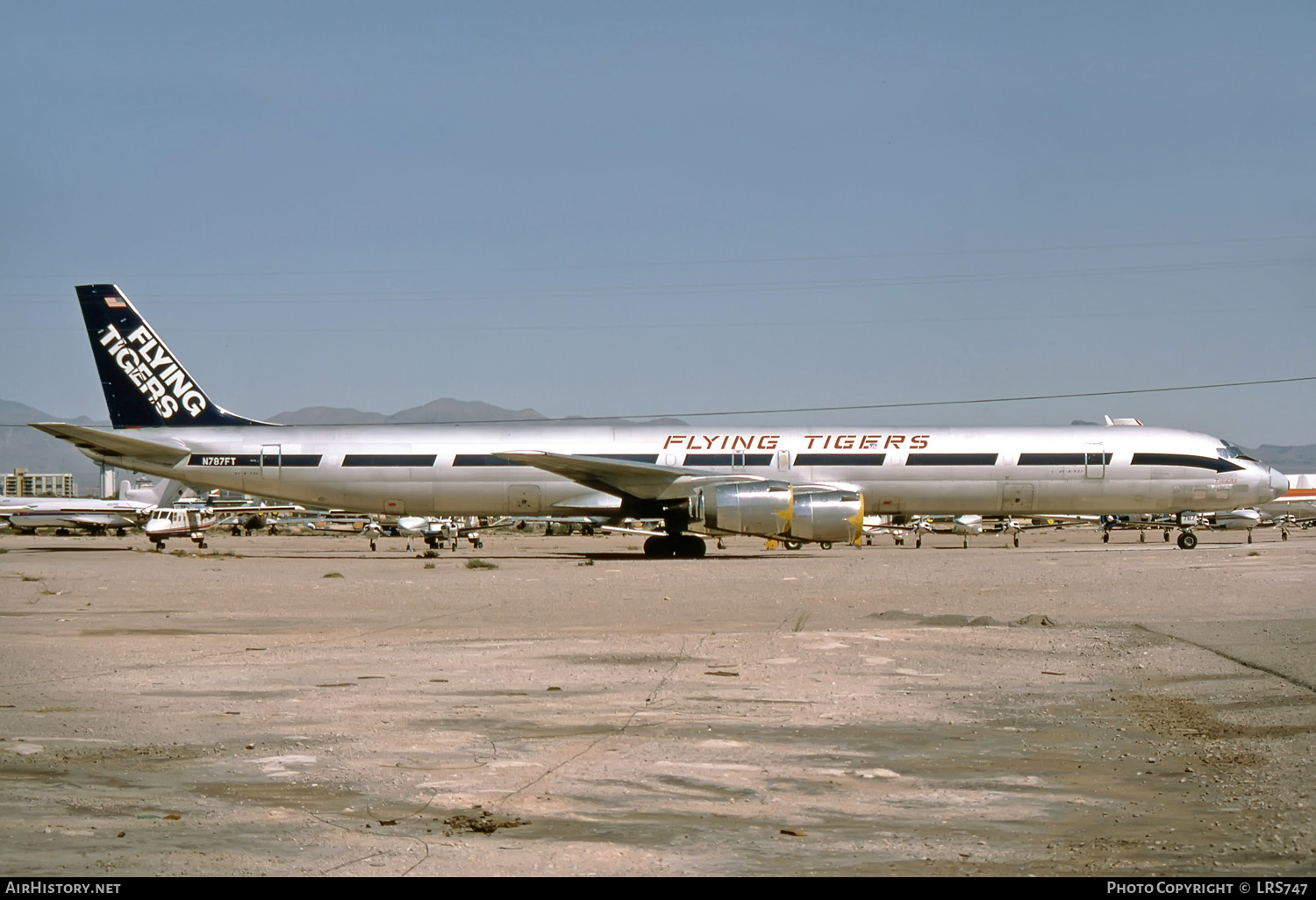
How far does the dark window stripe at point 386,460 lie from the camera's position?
3025 centimetres

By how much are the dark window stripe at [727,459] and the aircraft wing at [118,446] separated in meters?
13.3

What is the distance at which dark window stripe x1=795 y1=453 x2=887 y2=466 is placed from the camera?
98.6ft

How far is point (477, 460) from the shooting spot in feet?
98.7

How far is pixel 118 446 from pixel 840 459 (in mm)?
18612

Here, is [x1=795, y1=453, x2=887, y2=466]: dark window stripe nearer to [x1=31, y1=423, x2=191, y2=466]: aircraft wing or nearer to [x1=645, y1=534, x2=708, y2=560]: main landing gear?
[x1=645, y1=534, x2=708, y2=560]: main landing gear

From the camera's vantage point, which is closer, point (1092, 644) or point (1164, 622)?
point (1092, 644)

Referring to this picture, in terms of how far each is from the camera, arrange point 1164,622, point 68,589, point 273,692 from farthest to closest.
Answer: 1. point 68,589
2. point 1164,622
3. point 273,692

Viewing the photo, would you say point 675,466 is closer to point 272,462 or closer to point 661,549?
point 661,549

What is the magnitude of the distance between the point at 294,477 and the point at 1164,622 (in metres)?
23.4

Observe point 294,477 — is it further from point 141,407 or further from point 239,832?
point 239,832

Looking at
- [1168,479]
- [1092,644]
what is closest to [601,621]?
[1092,644]

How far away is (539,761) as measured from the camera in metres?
6.50

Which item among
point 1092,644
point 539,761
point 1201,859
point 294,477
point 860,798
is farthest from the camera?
point 294,477

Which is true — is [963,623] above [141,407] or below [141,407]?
below
